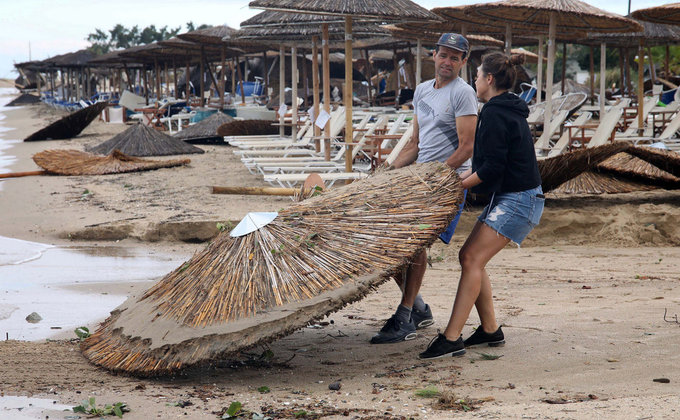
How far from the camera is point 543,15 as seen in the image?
34.0 ft

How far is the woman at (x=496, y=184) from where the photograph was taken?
3.41 meters

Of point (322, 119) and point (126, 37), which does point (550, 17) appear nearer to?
point (322, 119)

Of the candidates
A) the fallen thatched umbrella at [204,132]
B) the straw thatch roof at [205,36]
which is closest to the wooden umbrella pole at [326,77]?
the fallen thatched umbrella at [204,132]

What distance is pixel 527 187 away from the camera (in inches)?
136

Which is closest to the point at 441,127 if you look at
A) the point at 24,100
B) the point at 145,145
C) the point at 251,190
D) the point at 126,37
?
the point at 251,190

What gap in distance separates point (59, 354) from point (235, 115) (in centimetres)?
1904

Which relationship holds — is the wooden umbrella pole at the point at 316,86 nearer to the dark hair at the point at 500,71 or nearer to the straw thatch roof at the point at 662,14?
the straw thatch roof at the point at 662,14

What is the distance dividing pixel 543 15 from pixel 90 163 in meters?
7.99

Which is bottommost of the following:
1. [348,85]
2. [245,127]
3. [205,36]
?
[245,127]

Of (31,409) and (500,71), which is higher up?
(500,71)

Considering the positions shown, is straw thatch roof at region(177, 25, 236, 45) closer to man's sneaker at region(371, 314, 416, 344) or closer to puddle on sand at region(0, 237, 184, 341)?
puddle on sand at region(0, 237, 184, 341)

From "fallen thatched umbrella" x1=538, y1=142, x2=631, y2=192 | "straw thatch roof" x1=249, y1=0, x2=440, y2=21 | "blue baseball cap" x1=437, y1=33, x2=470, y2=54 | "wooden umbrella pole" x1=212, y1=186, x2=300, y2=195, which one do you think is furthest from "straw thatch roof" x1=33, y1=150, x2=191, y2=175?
"blue baseball cap" x1=437, y1=33, x2=470, y2=54

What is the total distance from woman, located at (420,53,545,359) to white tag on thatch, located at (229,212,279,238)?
3.15 feet

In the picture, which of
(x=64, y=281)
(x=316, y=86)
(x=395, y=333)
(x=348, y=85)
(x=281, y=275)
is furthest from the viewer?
(x=316, y=86)
